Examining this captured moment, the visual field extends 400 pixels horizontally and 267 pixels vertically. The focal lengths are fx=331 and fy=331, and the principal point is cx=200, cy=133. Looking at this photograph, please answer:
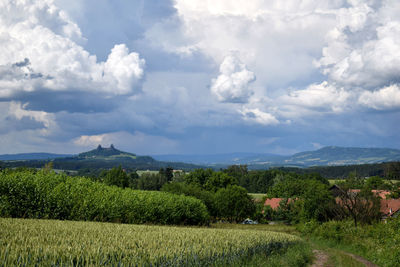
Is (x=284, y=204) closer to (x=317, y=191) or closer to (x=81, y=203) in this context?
(x=317, y=191)

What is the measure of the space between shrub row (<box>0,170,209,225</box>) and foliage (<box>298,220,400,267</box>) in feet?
59.4

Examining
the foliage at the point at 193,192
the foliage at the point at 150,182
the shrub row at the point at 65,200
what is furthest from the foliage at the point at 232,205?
the foliage at the point at 150,182

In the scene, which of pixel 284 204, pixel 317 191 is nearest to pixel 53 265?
pixel 317 191

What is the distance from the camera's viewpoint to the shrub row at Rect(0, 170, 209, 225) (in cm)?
2034

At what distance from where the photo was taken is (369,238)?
2794 cm

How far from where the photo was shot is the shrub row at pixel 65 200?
2034 cm

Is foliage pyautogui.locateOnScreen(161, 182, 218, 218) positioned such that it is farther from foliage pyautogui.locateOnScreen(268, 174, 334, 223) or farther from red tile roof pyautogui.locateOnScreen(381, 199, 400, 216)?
red tile roof pyautogui.locateOnScreen(381, 199, 400, 216)

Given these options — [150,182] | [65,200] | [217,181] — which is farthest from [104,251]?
[150,182]

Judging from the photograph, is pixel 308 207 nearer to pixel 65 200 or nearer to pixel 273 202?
pixel 273 202

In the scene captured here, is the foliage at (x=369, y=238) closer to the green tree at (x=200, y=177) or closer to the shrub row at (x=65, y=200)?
the shrub row at (x=65, y=200)

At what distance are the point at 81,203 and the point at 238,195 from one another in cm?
6603

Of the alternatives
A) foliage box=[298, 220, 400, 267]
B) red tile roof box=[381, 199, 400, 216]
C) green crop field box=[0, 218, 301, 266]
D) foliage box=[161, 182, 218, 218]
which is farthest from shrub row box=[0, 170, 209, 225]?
red tile roof box=[381, 199, 400, 216]

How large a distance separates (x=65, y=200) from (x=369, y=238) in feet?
80.0

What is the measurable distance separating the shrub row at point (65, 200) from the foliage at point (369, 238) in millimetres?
18093
